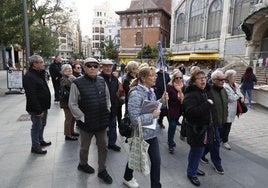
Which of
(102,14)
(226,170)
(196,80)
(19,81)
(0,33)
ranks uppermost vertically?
(102,14)

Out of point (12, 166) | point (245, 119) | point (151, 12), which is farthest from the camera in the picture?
point (151, 12)

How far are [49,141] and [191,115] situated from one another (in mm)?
3402

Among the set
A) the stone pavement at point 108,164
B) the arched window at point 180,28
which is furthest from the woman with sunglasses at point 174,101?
the arched window at point 180,28

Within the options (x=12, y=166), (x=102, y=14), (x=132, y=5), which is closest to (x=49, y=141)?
(x=12, y=166)

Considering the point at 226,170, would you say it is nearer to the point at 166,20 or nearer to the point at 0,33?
the point at 0,33

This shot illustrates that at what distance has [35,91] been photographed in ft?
13.6

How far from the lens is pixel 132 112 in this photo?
9.39ft

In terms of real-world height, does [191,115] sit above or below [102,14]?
below

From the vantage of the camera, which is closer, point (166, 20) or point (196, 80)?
point (196, 80)

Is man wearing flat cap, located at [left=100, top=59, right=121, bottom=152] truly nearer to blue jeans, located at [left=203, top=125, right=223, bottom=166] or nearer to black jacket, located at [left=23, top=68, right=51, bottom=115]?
black jacket, located at [left=23, top=68, right=51, bottom=115]

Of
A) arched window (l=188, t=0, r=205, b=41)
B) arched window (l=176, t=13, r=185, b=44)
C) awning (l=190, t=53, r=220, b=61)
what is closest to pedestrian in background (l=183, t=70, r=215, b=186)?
awning (l=190, t=53, r=220, b=61)

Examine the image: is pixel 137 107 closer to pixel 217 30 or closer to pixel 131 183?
pixel 131 183

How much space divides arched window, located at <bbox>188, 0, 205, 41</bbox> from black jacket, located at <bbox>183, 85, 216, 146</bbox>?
31885 mm

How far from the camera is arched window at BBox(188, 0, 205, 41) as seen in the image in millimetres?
32406
